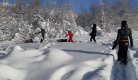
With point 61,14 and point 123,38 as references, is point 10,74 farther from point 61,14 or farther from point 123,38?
point 61,14

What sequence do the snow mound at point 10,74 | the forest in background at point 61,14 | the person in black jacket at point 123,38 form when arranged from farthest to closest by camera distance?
the forest in background at point 61,14, the person in black jacket at point 123,38, the snow mound at point 10,74

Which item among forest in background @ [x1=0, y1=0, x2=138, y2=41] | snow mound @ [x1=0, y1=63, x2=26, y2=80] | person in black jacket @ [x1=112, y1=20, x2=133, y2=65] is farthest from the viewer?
forest in background @ [x1=0, y1=0, x2=138, y2=41]

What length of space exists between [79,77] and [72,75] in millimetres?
151

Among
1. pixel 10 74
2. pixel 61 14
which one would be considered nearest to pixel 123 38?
pixel 10 74

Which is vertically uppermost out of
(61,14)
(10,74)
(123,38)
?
(61,14)

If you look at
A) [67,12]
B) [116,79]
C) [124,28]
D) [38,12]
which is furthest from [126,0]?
[116,79]

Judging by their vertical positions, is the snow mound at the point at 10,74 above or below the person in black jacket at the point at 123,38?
below

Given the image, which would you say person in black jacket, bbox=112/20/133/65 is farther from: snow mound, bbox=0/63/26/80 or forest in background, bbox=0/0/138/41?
forest in background, bbox=0/0/138/41

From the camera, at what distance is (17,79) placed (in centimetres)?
191

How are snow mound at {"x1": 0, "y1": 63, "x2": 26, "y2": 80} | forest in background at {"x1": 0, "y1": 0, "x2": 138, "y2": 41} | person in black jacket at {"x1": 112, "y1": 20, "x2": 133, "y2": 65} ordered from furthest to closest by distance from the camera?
forest in background at {"x1": 0, "y1": 0, "x2": 138, "y2": 41}
person in black jacket at {"x1": 112, "y1": 20, "x2": 133, "y2": 65}
snow mound at {"x1": 0, "y1": 63, "x2": 26, "y2": 80}

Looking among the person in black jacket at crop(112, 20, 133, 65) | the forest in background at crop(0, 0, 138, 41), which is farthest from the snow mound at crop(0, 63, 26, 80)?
the forest in background at crop(0, 0, 138, 41)

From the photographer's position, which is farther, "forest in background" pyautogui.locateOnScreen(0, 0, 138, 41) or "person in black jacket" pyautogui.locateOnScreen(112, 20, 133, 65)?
"forest in background" pyautogui.locateOnScreen(0, 0, 138, 41)

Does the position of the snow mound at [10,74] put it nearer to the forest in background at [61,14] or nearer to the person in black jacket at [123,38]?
the person in black jacket at [123,38]

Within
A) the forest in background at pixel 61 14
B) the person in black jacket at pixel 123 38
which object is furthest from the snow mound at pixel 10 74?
the forest in background at pixel 61 14
